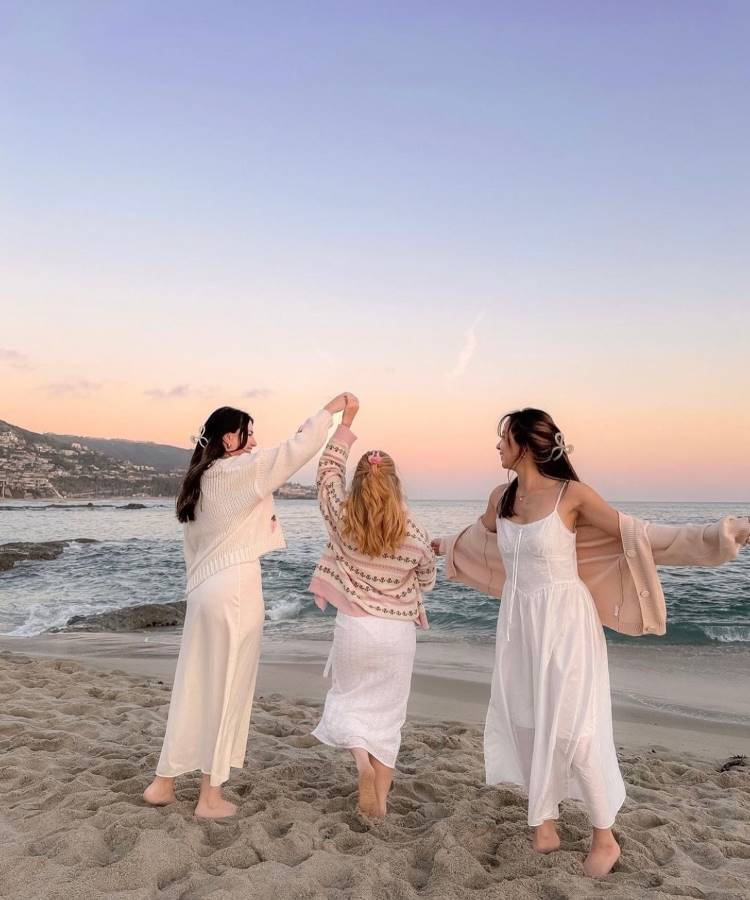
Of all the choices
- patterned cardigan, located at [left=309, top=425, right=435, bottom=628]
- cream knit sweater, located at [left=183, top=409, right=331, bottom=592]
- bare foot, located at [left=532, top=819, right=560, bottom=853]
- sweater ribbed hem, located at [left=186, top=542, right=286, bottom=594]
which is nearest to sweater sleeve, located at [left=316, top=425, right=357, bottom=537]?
patterned cardigan, located at [left=309, top=425, right=435, bottom=628]

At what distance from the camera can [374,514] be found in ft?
13.2

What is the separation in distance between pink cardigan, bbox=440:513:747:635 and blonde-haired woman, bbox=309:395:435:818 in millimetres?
547

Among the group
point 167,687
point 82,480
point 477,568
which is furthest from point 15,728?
point 82,480

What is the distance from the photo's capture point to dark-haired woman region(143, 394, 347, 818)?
3875 mm

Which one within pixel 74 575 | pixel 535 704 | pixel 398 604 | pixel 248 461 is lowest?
pixel 74 575

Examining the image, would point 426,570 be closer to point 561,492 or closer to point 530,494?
point 530,494

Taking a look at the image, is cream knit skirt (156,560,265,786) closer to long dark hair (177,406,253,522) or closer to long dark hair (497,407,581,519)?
long dark hair (177,406,253,522)

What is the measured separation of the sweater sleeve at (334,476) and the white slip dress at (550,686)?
96 centimetres

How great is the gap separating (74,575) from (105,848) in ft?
54.8

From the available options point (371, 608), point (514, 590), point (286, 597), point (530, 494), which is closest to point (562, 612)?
point (514, 590)

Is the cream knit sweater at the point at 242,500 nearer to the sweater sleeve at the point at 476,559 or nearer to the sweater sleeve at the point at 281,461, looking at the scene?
the sweater sleeve at the point at 281,461

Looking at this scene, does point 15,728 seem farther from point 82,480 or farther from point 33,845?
point 82,480

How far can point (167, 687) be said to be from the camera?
737 centimetres

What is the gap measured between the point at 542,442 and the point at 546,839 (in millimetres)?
1980
